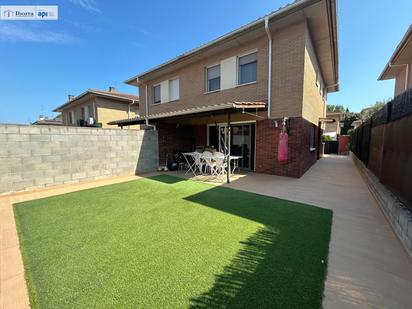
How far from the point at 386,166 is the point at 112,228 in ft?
20.6

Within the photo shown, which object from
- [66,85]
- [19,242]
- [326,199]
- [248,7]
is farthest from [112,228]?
[66,85]

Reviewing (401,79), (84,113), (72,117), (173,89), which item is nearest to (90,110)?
(84,113)

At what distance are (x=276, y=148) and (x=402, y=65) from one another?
8.42 meters

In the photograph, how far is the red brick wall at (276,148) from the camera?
7508 millimetres

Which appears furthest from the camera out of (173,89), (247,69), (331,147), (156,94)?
(331,147)

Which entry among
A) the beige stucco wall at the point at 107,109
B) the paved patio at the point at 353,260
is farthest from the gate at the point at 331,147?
the beige stucco wall at the point at 107,109

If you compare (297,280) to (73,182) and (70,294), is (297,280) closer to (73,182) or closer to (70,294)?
(70,294)

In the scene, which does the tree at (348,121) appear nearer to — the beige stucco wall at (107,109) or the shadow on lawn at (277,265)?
the beige stucco wall at (107,109)

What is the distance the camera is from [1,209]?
466cm

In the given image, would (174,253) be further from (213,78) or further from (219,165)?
(213,78)

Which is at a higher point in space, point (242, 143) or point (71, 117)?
point (71, 117)

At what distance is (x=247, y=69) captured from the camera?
8.67 meters

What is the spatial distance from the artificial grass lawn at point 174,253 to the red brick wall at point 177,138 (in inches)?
226

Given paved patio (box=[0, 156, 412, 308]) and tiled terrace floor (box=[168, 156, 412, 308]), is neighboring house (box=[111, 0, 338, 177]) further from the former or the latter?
paved patio (box=[0, 156, 412, 308])
